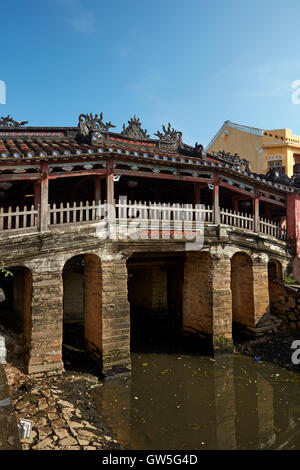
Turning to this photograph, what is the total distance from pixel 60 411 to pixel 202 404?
364cm

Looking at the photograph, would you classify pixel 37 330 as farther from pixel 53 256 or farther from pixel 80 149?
pixel 80 149

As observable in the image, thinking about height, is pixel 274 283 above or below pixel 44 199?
below

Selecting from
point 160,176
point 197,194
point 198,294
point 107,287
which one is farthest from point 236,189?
point 107,287

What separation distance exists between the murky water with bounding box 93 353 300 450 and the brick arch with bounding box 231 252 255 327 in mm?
2135

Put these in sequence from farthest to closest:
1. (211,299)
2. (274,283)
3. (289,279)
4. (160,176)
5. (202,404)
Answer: (289,279) → (274,283) → (211,299) → (160,176) → (202,404)

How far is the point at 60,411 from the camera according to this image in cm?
680

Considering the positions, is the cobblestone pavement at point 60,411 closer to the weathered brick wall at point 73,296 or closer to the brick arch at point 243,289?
the weathered brick wall at point 73,296

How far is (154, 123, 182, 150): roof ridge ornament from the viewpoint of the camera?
14352 mm

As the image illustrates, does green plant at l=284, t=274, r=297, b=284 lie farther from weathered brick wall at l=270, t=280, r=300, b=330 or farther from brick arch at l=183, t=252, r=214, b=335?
brick arch at l=183, t=252, r=214, b=335

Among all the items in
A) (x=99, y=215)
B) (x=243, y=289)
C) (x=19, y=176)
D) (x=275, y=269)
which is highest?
(x=19, y=176)

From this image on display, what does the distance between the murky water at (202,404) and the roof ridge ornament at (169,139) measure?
9.29 meters

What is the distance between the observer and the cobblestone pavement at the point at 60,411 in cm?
575

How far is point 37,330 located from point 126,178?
6682 mm

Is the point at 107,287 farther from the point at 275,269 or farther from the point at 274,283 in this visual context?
the point at 275,269
